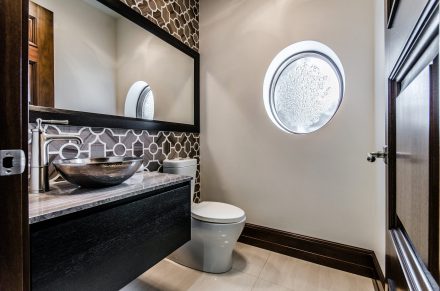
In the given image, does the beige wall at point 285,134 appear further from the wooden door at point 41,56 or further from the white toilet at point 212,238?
the wooden door at point 41,56

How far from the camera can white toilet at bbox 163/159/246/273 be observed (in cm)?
151

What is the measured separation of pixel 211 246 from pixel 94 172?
99 cm

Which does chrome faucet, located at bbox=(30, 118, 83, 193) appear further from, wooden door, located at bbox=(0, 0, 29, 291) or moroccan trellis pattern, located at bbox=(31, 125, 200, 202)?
wooden door, located at bbox=(0, 0, 29, 291)

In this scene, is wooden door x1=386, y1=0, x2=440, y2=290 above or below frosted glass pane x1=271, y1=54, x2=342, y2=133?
below

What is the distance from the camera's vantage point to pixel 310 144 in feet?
5.74

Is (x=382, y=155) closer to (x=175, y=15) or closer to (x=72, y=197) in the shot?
(x=72, y=197)

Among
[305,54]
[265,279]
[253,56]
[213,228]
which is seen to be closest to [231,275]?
[265,279]

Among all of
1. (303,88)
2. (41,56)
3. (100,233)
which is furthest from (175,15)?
(100,233)

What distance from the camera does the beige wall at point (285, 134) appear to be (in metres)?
1.58

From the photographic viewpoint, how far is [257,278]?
5.02ft

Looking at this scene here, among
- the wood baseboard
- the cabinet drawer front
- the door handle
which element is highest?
the door handle

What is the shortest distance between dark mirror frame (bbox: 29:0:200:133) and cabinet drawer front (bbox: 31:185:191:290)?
68cm

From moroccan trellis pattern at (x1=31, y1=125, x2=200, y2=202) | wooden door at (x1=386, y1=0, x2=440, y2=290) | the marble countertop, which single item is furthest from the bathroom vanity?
wooden door at (x1=386, y1=0, x2=440, y2=290)

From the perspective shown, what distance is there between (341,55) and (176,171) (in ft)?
5.33
